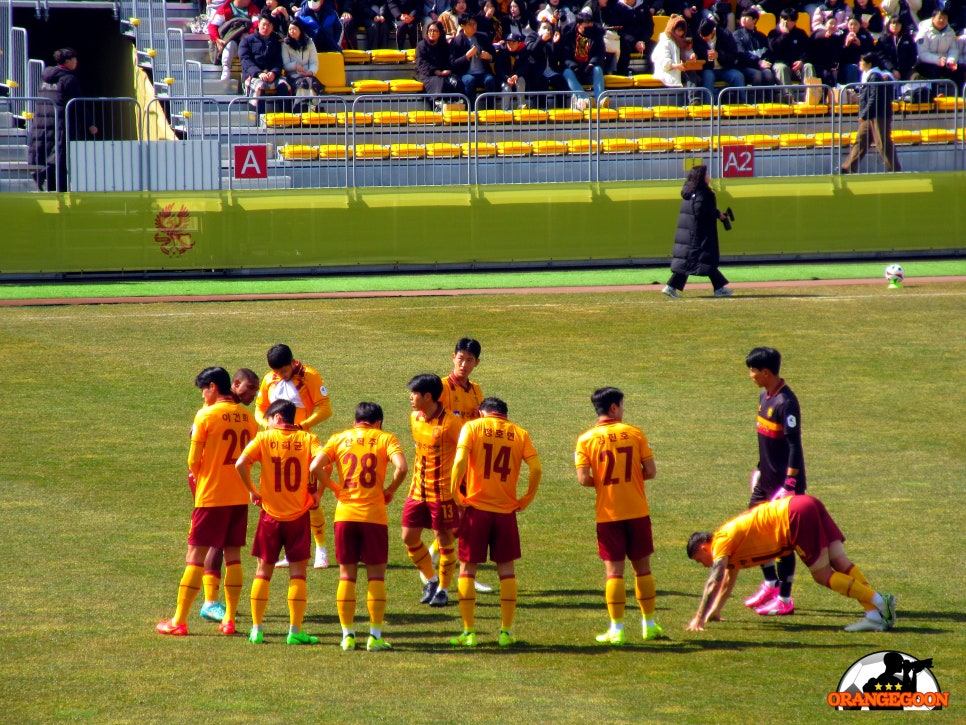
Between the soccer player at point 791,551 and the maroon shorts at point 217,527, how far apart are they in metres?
3.37

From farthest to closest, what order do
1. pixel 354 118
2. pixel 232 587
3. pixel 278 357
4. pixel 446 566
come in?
pixel 354 118, pixel 278 357, pixel 446 566, pixel 232 587

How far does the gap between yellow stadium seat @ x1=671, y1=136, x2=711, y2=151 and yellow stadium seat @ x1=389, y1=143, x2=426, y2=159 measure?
5288 millimetres

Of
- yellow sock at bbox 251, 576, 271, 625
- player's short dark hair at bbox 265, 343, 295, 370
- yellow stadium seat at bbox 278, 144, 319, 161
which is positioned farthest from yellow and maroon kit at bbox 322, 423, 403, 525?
yellow stadium seat at bbox 278, 144, 319, 161

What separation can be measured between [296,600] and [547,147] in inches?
727

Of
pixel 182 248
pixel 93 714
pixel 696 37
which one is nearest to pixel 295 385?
pixel 93 714

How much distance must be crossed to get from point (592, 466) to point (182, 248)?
17.0 m

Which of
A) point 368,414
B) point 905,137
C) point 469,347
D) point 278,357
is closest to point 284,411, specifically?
point 368,414

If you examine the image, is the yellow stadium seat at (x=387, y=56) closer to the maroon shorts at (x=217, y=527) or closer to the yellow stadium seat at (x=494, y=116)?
the yellow stadium seat at (x=494, y=116)

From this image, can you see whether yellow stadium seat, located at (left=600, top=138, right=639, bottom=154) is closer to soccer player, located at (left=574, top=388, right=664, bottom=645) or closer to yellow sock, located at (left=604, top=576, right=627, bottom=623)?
soccer player, located at (left=574, top=388, right=664, bottom=645)

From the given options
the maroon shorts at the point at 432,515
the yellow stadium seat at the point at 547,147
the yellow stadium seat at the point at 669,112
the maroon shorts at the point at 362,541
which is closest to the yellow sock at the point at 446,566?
the maroon shorts at the point at 432,515

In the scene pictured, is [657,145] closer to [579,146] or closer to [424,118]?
[579,146]

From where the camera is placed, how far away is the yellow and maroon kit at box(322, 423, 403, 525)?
28.5 feet

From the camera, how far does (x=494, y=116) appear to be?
2567 centimetres

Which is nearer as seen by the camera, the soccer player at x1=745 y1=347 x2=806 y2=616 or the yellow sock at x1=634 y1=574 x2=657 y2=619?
the yellow sock at x1=634 y1=574 x2=657 y2=619
